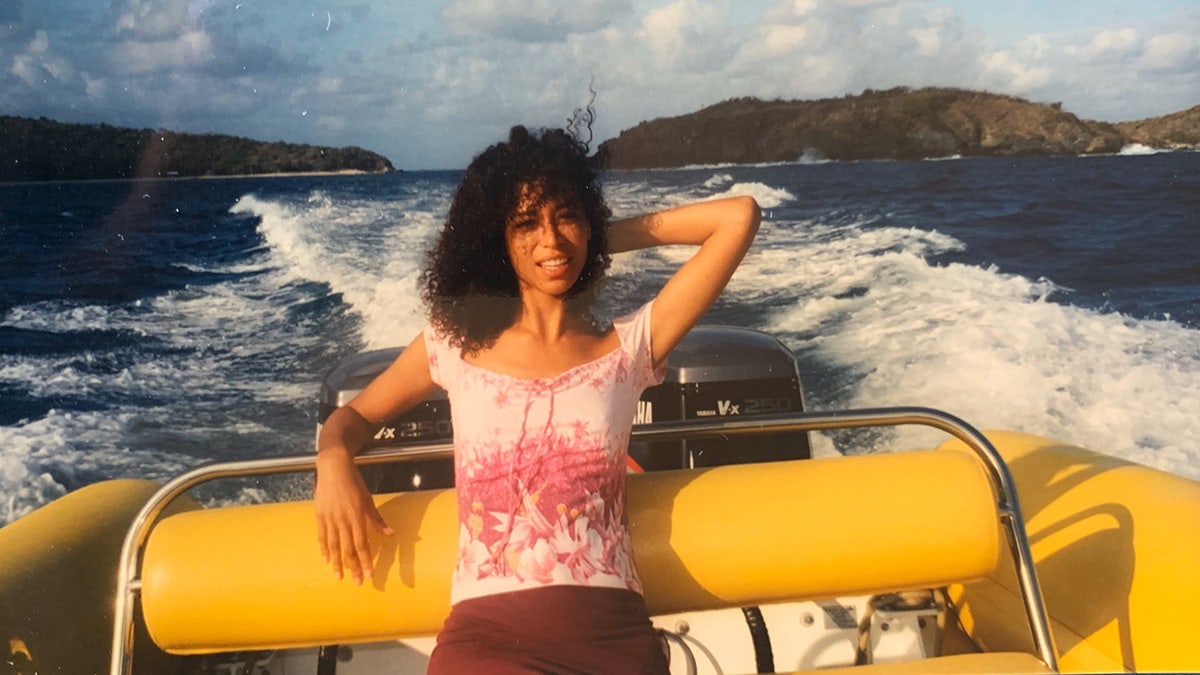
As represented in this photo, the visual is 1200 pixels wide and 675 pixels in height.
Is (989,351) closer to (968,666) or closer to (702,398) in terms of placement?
(702,398)

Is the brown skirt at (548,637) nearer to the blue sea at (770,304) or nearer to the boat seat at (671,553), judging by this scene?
the boat seat at (671,553)

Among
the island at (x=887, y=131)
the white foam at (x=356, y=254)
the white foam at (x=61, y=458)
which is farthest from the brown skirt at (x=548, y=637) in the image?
the white foam at (x=61, y=458)

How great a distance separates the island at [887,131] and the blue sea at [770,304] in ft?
0.33

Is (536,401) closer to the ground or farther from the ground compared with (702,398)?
farther from the ground

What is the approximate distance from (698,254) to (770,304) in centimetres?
159

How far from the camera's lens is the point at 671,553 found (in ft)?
4.24

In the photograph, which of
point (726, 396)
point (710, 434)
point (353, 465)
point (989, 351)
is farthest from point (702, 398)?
point (989, 351)

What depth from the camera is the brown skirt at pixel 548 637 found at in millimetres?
1101

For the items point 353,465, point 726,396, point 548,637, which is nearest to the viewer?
point 548,637

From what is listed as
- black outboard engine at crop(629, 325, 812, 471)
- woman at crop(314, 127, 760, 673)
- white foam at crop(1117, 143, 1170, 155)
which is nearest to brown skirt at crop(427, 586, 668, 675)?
woman at crop(314, 127, 760, 673)

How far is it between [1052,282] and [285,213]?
2.12m

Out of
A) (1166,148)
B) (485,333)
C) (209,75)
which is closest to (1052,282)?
(1166,148)

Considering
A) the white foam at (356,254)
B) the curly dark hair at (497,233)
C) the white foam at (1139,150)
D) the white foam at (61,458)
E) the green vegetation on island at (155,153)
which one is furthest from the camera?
the white foam at (61,458)

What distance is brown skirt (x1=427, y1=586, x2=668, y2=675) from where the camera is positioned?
1.10m
